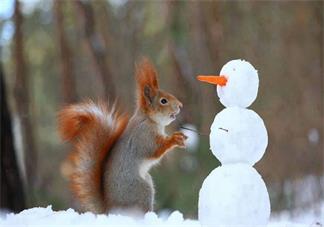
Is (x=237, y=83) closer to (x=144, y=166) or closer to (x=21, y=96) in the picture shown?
(x=144, y=166)

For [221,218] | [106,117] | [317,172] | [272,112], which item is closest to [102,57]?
[272,112]

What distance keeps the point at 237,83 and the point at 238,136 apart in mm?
273

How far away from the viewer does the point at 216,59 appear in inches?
493

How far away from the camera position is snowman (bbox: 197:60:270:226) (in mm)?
2984

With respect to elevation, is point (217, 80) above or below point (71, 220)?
above

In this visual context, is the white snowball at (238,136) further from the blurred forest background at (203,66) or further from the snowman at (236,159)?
the blurred forest background at (203,66)

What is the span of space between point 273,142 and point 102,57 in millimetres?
3407

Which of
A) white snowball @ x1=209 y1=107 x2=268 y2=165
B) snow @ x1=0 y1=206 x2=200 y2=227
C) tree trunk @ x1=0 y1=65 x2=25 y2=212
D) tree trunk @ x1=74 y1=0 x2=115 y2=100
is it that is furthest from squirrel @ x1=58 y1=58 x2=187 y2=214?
tree trunk @ x1=74 y1=0 x2=115 y2=100

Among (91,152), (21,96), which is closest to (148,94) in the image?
(91,152)

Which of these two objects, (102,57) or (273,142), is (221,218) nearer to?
(102,57)

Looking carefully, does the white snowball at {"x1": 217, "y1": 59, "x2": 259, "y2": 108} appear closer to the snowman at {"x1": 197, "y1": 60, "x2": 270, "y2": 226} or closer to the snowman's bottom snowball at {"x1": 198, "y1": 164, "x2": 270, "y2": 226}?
the snowman at {"x1": 197, "y1": 60, "x2": 270, "y2": 226}

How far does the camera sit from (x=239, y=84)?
10.3 feet

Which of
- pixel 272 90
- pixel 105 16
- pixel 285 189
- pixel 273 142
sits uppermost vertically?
pixel 105 16

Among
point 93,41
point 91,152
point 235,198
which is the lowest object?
point 235,198
